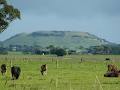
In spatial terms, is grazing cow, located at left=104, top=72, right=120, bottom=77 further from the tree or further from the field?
the tree

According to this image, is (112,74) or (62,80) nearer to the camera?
(62,80)

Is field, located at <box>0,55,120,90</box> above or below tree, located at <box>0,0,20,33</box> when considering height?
below

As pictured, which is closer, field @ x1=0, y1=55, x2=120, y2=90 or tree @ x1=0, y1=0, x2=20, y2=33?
field @ x1=0, y1=55, x2=120, y2=90

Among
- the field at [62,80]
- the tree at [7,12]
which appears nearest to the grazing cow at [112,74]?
the field at [62,80]

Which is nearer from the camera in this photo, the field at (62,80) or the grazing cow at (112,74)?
the field at (62,80)

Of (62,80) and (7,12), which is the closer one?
(62,80)

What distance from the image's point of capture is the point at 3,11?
62.4 metres

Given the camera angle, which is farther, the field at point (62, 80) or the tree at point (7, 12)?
the tree at point (7, 12)

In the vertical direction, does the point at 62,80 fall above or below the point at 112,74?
below

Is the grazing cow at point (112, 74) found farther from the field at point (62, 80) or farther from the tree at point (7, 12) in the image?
the tree at point (7, 12)

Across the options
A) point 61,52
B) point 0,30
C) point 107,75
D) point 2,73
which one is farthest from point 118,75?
point 61,52

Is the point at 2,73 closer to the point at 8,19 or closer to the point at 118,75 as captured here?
the point at 118,75

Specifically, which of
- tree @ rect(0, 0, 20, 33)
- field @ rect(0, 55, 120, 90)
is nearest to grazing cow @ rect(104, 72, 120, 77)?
field @ rect(0, 55, 120, 90)

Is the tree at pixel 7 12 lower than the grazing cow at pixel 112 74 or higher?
higher
